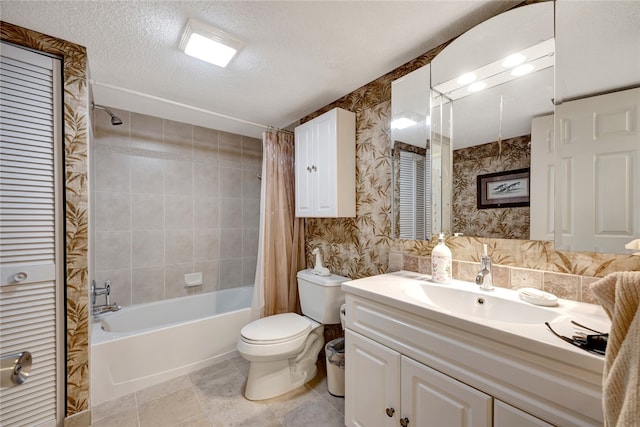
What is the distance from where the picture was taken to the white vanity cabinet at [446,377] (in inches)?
26.8

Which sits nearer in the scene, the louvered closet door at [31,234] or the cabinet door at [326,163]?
the louvered closet door at [31,234]

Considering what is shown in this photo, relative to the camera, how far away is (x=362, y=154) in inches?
76.7

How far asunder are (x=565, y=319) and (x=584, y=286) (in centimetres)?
28

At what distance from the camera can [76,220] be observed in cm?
145

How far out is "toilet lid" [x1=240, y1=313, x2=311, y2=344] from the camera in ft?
5.50

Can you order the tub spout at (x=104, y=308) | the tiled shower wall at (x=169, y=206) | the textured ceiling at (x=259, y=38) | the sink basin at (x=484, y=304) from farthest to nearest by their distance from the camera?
the tiled shower wall at (x=169, y=206) → the tub spout at (x=104, y=308) → the textured ceiling at (x=259, y=38) → the sink basin at (x=484, y=304)

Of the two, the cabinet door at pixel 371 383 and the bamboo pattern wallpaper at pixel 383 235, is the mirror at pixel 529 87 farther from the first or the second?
the cabinet door at pixel 371 383

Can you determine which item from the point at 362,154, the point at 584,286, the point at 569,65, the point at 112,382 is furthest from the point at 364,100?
the point at 112,382

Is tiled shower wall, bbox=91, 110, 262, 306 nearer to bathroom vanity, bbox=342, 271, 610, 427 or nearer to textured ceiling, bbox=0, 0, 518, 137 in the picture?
textured ceiling, bbox=0, 0, 518, 137

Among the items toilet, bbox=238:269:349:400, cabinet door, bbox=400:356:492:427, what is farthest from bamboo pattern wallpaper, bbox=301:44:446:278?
cabinet door, bbox=400:356:492:427

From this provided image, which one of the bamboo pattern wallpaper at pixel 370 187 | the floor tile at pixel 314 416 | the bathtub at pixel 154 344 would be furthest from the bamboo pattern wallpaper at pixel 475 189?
the bathtub at pixel 154 344

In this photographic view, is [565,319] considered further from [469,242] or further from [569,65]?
[569,65]

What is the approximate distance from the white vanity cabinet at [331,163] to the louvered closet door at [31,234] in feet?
5.04

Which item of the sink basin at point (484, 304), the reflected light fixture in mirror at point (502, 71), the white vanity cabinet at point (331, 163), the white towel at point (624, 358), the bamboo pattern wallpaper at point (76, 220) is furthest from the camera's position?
the white vanity cabinet at point (331, 163)
